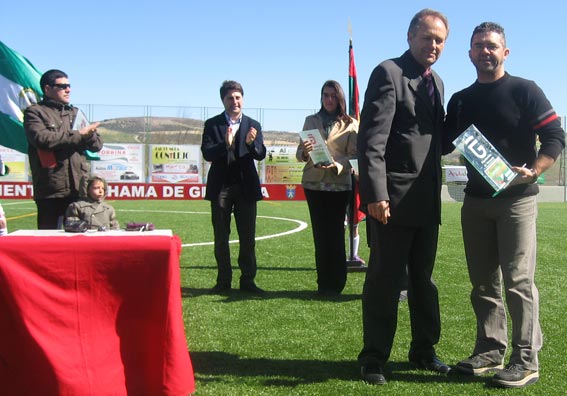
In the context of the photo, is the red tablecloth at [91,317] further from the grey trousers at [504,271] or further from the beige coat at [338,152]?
the beige coat at [338,152]

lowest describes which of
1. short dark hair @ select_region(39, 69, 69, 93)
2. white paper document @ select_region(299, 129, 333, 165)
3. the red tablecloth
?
the red tablecloth

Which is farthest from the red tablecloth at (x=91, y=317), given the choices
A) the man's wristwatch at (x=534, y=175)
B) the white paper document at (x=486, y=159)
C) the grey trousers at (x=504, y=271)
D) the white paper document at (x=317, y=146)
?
the white paper document at (x=317, y=146)

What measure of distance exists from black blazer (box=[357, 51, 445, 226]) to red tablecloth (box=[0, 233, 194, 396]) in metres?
1.28

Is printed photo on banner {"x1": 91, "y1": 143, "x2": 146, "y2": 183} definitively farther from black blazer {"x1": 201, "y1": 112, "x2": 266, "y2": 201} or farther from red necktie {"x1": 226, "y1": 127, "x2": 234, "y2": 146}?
red necktie {"x1": 226, "y1": 127, "x2": 234, "y2": 146}

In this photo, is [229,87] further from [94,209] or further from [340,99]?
[94,209]

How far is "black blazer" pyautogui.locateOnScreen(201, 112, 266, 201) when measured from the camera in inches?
265

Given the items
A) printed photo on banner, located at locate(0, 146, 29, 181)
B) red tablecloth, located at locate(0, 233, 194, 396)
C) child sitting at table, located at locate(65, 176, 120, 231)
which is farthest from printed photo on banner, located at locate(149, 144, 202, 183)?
red tablecloth, located at locate(0, 233, 194, 396)

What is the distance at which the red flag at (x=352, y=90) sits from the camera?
7.57m

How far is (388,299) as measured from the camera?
13.5ft

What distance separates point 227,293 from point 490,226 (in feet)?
11.1

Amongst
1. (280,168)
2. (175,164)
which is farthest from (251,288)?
(175,164)

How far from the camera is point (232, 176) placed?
6.80 m

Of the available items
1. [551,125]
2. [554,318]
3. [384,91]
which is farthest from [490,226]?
[554,318]

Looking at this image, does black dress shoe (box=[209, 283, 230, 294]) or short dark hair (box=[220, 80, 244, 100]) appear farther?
black dress shoe (box=[209, 283, 230, 294])
